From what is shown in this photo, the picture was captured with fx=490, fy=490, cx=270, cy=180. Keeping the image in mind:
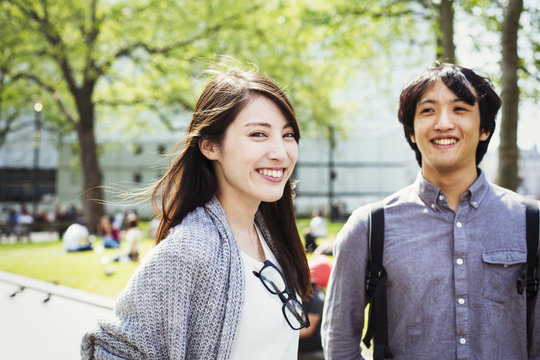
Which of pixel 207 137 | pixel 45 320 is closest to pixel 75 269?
pixel 45 320

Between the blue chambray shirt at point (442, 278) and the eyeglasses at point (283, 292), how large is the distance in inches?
18.0

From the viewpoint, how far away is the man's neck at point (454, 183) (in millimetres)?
2344

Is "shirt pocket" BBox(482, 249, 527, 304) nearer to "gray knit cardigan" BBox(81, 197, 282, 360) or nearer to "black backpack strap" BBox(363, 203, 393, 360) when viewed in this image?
"black backpack strap" BBox(363, 203, 393, 360)

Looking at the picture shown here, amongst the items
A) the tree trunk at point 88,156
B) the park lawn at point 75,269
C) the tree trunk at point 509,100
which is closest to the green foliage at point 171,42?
the tree trunk at point 88,156

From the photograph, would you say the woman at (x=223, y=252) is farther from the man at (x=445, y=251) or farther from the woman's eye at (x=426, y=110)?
the woman's eye at (x=426, y=110)

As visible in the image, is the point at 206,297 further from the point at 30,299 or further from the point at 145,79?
the point at 145,79

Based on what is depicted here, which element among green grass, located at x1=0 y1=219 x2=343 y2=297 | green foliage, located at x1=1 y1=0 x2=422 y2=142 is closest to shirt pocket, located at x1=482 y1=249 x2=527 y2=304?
green grass, located at x1=0 y1=219 x2=343 y2=297

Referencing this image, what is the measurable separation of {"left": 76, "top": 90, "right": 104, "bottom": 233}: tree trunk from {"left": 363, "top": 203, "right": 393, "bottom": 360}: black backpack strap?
17.1 metres

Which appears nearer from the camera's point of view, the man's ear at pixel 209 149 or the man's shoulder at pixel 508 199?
the man's ear at pixel 209 149

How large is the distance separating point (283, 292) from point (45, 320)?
4301 millimetres

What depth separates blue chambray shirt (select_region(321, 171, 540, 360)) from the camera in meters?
2.10

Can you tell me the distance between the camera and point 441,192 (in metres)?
2.32

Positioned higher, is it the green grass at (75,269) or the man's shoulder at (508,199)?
the man's shoulder at (508,199)

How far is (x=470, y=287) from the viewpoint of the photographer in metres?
2.13
